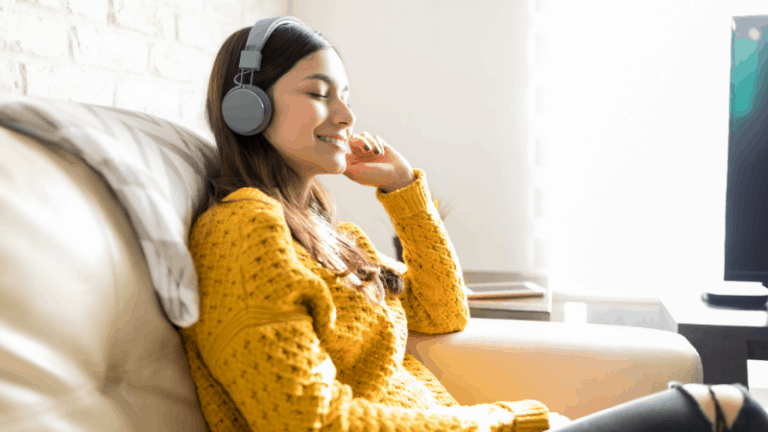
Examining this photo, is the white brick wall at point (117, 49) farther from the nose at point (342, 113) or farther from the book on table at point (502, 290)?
the book on table at point (502, 290)

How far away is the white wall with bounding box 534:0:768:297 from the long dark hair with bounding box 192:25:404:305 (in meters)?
1.31

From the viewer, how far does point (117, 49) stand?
53.2 inches

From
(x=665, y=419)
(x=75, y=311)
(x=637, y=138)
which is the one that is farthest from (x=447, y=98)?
(x=75, y=311)

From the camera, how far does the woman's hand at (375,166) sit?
1.16 metres

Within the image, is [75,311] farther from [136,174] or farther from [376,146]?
[376,146]

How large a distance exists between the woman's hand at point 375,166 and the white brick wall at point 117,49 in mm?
320

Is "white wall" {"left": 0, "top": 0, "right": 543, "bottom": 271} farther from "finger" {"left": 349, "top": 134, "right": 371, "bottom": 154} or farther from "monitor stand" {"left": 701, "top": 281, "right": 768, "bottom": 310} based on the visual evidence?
"finger" {"left": 349, "top": 134, "right": 371, "bottom": 154}

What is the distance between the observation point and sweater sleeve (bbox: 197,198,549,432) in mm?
631

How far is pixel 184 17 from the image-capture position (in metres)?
1.64

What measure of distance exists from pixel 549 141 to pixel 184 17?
1303 millimetres

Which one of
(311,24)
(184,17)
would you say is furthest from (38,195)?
(311,24)

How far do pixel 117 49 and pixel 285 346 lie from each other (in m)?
1.05

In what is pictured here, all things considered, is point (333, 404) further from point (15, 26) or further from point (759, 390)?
point (759, 390)

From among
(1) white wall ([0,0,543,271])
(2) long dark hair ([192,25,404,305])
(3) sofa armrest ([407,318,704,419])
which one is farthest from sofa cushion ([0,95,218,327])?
(1) white wall ([0,0,543,271])
